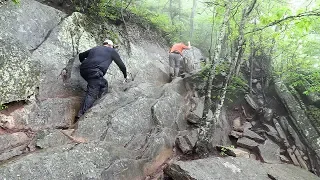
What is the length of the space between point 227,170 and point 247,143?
10.7 ft

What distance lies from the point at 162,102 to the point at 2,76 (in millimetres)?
5065

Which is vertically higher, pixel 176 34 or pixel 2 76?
pixel 176 34

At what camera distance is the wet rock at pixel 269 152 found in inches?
350

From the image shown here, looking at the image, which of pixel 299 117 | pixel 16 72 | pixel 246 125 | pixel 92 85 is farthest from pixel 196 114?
pixel 16 72

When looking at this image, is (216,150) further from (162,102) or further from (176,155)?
(162,102)

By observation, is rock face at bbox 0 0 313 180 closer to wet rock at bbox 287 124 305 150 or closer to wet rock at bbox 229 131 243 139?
wet rock at bbox 229 131 243 139

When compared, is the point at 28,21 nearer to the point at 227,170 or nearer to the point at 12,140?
the point at 12,140

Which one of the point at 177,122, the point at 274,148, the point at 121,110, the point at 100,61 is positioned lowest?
the point at 274,148

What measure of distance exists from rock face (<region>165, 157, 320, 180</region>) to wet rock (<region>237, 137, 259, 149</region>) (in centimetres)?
150

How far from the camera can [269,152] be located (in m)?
9.20

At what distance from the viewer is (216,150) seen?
8.34 m

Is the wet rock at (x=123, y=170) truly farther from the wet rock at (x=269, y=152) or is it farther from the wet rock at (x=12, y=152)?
the wet rock at (x=269, y=152)

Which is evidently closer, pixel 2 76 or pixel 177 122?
pixel 2 76

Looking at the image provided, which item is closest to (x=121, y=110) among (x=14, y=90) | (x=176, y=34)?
(x=14, y=90)
